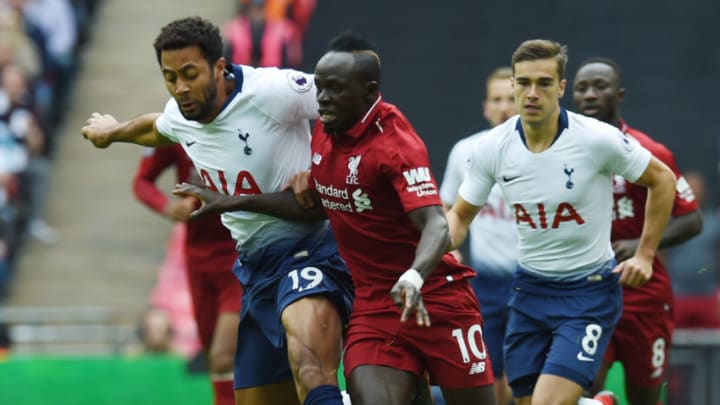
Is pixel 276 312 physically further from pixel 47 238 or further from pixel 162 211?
pixel 47 238

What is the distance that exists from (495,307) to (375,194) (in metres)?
3.14

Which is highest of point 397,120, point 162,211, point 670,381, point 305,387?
point 397,120

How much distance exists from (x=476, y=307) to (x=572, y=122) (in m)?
1.10

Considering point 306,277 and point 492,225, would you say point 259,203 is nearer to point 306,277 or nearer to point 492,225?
point 306,277

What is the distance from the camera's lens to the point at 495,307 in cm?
992

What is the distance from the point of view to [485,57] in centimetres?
1647

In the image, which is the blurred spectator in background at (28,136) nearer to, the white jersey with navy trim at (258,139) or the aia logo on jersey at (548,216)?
the white jersey with navy trim at (258,139)

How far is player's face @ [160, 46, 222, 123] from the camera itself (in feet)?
24.0

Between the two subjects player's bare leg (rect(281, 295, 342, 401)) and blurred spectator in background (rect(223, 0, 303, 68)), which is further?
blurred spectator in background (rect(223, 0, 303, 68))

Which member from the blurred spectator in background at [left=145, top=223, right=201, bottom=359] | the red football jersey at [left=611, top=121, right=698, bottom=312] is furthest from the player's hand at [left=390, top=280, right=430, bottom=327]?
the blurred spectator in background at [left=145, top=223, right=201, bottom=359]

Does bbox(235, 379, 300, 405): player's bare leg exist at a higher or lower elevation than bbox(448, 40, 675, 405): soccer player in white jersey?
lower

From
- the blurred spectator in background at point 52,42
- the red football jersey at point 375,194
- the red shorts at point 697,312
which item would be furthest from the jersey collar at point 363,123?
the blurred spectator in background at point 52,42

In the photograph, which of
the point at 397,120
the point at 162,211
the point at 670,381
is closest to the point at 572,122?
the point at 397,120

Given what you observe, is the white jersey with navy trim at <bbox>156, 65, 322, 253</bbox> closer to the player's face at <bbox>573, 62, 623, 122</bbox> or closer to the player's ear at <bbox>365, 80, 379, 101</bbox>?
the player's ear at <bbox>365, 80, 379, 101</bbox>
